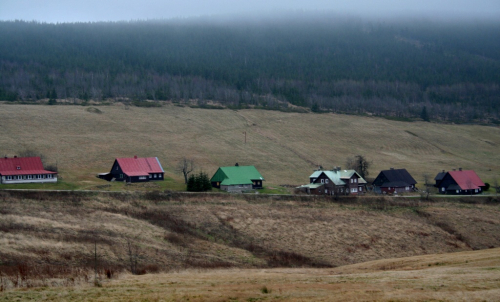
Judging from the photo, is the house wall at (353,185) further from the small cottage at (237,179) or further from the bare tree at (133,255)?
the bare tree at (133,255)

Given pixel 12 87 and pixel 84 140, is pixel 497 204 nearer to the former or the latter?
pixel 84 140

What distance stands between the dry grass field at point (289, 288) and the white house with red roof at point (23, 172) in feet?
121

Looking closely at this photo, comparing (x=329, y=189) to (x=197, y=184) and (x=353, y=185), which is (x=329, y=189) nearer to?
(x=353, y=185)

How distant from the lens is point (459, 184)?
237 feet

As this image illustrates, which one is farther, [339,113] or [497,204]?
[339,113]

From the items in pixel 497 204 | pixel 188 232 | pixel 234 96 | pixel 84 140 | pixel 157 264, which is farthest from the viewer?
pixel 234 96

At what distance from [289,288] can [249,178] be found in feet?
148

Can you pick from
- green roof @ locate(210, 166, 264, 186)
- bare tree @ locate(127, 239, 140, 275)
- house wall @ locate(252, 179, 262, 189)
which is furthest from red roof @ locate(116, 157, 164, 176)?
bare tree @ locate(127, 239, 140, 275)

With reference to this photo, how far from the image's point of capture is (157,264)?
36219 millimetres

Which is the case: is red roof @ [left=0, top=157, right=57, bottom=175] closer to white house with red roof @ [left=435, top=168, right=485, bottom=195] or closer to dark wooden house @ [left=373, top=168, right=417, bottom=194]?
dark wooden house @ [left=373, top=168, right=417, bottom=194]

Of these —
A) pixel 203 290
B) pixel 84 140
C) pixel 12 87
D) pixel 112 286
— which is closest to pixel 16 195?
pixel 112 286

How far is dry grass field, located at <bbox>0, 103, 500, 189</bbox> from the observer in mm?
82000

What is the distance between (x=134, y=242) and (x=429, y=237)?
29.3m

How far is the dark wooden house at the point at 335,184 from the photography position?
2650 inches
